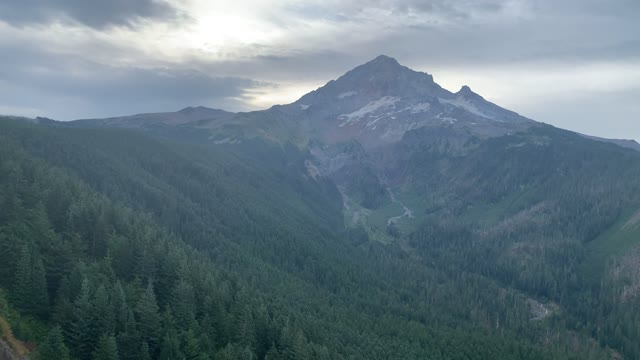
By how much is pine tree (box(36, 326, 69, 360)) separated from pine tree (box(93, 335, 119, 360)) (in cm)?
544

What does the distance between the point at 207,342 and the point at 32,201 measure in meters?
73.1

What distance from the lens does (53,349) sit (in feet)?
237

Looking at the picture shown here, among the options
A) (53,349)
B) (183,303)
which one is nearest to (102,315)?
(53,349)

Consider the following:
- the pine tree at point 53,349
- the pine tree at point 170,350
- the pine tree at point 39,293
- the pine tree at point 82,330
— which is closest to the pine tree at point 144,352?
the pine tree at point 170,350

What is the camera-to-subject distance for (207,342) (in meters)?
94.2

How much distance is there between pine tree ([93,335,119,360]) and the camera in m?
76.9

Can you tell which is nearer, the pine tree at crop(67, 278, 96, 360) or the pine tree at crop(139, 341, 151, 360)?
the pine tree at crop(67, 278, 96, 360)

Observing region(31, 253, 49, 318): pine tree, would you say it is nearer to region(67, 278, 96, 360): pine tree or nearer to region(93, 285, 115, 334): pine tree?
region(67, 278, 96, 360): pine tree

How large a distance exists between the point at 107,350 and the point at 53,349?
7666 millimetres

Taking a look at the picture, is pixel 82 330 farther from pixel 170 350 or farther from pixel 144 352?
pixel 170 350

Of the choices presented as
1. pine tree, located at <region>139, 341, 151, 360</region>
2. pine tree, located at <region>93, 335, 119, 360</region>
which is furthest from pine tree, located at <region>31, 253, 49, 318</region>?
pine tree, located at <region>139, 341, 151, 360</region>

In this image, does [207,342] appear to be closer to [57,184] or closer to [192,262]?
[192,262]

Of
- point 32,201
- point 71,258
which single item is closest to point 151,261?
point 71,258

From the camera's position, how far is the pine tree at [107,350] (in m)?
76.9
